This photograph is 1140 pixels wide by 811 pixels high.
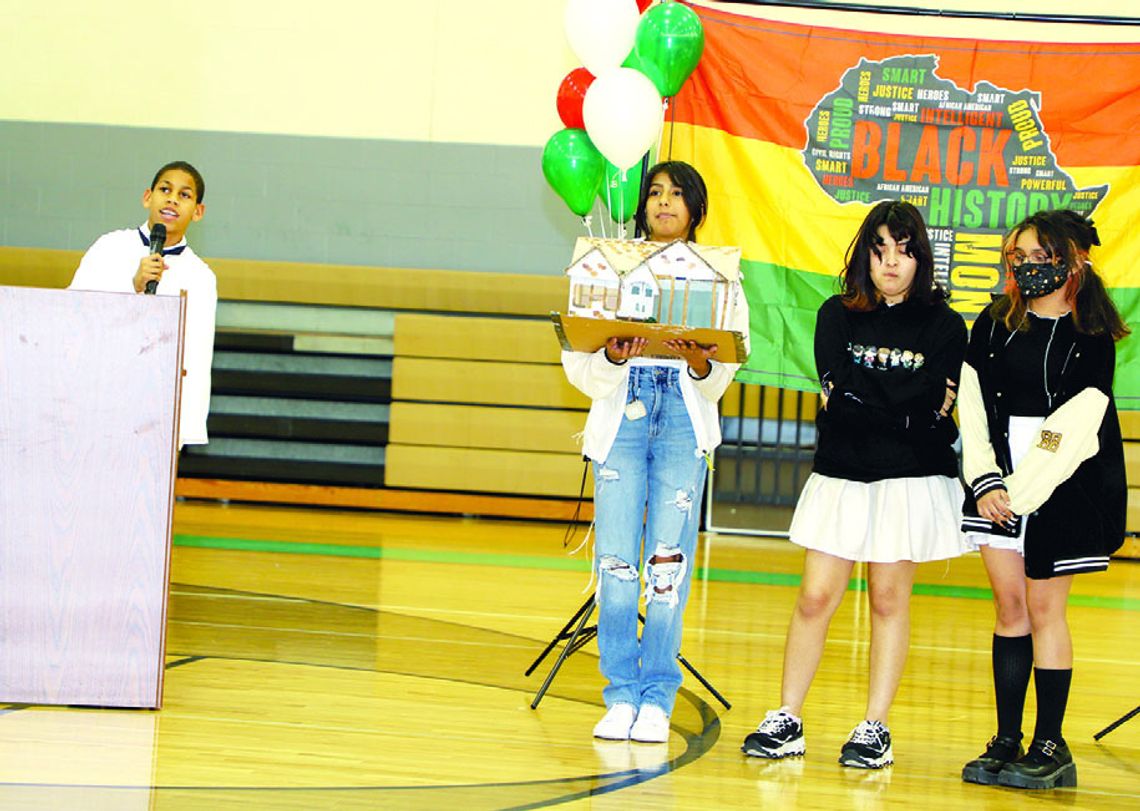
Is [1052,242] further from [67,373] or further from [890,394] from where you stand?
[67,373]

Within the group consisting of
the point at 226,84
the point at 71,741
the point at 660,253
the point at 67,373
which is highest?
the point at 226,84

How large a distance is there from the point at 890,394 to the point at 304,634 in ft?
7.29

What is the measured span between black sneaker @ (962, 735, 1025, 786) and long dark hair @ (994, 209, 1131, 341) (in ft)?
3.16

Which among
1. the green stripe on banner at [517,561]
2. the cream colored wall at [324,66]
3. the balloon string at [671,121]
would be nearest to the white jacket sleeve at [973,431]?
the balloon string at [671,121]

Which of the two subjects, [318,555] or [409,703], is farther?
[318,555]

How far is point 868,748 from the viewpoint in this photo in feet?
10.7

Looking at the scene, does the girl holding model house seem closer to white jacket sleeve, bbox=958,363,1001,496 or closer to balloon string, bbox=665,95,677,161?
white jacket sleeve, bbox=958,363,1001,496

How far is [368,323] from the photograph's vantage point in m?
8.23

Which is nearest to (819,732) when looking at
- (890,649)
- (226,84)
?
(890,649)

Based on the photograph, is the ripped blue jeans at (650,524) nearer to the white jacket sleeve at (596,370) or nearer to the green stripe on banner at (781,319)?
the white jacket sleeve at (596,370)

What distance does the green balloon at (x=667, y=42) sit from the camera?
3863mm

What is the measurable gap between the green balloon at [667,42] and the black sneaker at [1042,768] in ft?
6.54

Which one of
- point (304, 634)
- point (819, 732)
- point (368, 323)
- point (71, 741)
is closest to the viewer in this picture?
point (71, 741)

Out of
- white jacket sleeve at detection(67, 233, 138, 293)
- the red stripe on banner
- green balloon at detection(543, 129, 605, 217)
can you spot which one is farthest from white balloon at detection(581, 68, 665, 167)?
the red stripe on banner
